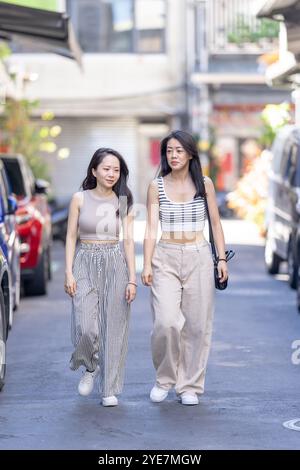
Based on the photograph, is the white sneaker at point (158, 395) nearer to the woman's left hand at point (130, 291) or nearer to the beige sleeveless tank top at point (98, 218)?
the woman's left hand at point (130, 291)

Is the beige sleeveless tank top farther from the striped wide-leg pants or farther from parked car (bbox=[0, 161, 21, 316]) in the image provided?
parked car (bbox=[0, 161, 21, 316])

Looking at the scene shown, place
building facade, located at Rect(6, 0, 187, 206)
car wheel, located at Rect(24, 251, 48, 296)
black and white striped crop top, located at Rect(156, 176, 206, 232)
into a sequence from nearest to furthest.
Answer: black and white striped crop top, located at Rect(156, 176, 206, 232), car wheel, located at Rect(24, 251, 48, 296), building facade, located at Rect(6, 0, 187, 206)

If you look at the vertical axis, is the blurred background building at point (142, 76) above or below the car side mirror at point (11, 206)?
below

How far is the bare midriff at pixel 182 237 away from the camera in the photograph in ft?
29.5

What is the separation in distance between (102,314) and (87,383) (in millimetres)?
511

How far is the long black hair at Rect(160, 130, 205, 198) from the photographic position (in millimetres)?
8977

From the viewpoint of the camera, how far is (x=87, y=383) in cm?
914

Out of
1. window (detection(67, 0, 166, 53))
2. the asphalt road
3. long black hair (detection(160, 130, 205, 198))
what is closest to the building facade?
window (detection(67, 0, 166, 53))

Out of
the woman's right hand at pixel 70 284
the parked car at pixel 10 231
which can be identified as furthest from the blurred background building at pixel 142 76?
the woman's right hand at pixel 70 284

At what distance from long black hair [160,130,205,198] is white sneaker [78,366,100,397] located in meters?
1.38

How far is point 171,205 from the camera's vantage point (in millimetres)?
9016

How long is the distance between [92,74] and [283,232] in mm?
23352
